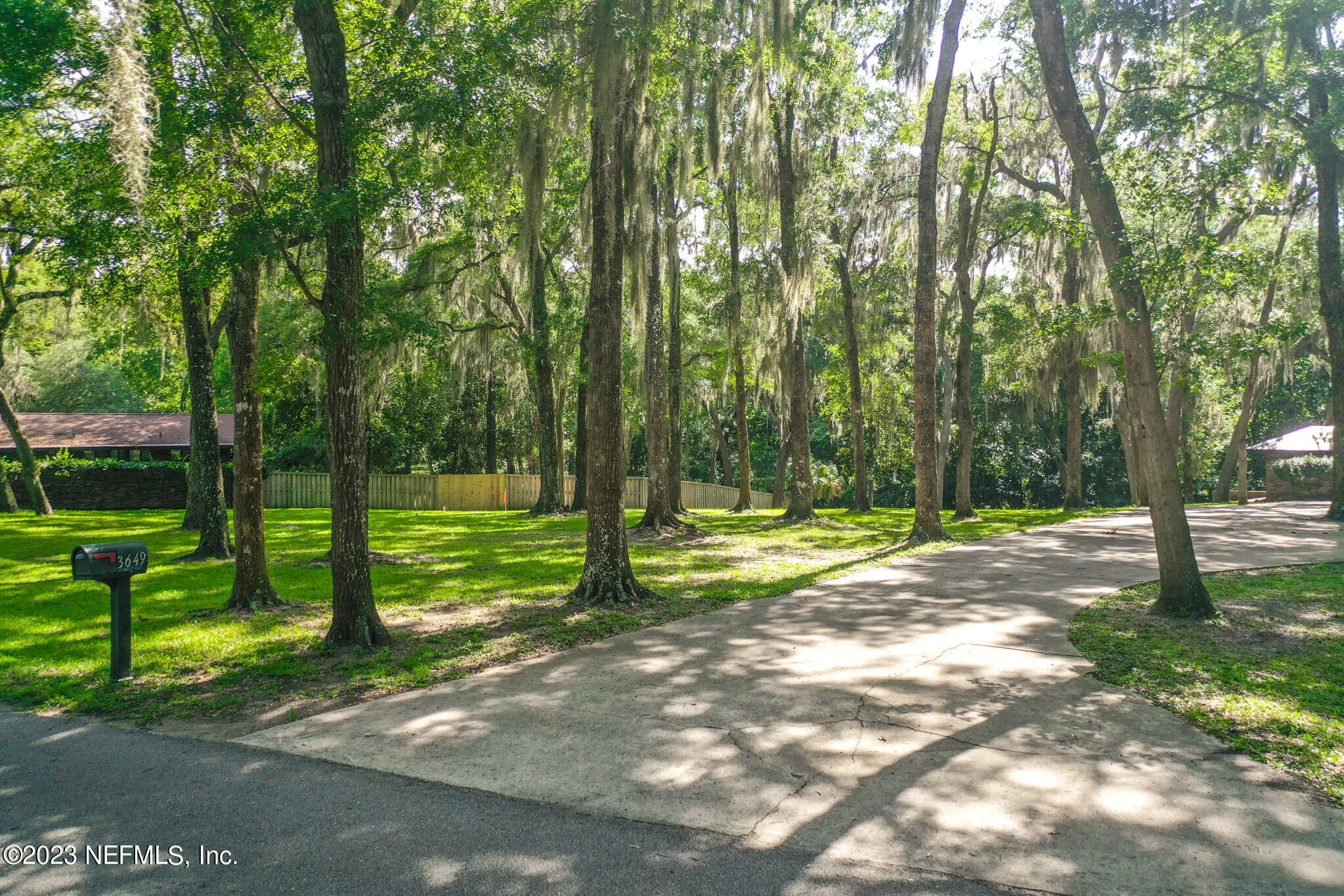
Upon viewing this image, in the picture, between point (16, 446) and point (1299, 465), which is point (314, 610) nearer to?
point (16, 446)

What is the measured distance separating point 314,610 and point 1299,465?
39.1 meters

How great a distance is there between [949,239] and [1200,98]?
9048mm

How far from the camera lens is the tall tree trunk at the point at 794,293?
18141mm

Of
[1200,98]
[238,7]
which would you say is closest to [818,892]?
[238,7]

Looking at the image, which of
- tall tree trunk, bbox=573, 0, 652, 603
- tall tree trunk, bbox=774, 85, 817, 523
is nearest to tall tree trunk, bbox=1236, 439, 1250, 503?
tall tree trunk, bbox=774, 85, 817, 523

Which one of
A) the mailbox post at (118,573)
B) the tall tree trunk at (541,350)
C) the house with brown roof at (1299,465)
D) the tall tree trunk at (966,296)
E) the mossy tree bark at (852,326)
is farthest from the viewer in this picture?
the house with brown roof at (1299,465)

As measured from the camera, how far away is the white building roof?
98.1 ft

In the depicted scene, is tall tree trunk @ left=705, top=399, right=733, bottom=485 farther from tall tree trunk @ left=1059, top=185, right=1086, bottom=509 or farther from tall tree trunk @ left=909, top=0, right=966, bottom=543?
tall tree trunk @ left=909, top=0, right=966, bottom=543

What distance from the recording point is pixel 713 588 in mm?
9398

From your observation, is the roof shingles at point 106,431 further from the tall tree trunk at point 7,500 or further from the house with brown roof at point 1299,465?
the house with brown roof at point 1299,465

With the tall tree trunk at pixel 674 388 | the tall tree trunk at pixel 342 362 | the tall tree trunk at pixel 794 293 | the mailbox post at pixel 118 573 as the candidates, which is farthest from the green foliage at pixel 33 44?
the tall tree trunk at pixel 794 293

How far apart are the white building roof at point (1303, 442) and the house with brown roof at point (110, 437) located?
39.8 metres

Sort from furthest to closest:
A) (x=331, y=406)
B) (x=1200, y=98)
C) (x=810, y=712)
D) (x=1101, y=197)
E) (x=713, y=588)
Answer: (x=1200, y=98) → (x=713, y=588) → (x=1101, y=197) → (x=331, y=406) → (x=810, y=712)

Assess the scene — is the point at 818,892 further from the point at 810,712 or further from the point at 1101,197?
the point at 1101,197
